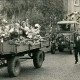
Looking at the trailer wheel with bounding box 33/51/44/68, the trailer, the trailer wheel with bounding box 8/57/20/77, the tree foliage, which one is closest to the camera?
the trailer

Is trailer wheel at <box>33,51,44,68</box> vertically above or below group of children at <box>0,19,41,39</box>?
below

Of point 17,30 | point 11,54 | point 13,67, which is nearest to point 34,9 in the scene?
point 17,30

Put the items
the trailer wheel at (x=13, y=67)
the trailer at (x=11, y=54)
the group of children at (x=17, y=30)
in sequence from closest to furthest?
the trailer at (x=11, y=54) → the trailer wheel at (x=13, y=67) → the group of children at (x=17, y=30)

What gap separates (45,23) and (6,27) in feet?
69.0

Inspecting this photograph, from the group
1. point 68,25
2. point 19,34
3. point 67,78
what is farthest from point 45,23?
point 67,78

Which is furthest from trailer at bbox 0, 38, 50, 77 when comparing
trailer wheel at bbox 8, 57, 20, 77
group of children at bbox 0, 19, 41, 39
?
group of children at bbox 0, 19, 41, 39

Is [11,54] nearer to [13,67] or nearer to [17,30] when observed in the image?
[13,67]

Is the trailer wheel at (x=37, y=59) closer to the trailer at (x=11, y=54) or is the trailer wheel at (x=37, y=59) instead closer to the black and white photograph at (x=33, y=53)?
the black and white photograph at (x=33, y=53)

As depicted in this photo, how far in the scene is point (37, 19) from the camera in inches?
1275

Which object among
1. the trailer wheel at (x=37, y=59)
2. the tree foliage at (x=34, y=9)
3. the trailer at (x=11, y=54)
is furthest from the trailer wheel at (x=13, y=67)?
the tree foliage at (x=34, y=9)

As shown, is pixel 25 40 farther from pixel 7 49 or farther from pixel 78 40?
pixel 78 40

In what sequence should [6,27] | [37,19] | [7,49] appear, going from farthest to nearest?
1. [37,19]
2. [6,27]
3. [7,49]

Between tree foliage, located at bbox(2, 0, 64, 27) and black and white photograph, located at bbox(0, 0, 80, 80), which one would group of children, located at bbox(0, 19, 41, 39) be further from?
tree foliage, located at bbox(2, 0, 64, 27)

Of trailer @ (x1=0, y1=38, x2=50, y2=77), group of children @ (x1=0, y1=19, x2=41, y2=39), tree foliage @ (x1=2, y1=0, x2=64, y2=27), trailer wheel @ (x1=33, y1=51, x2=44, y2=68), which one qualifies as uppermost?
tree foliage @ (x1=2, y1=0, x2=64, y2=27)
